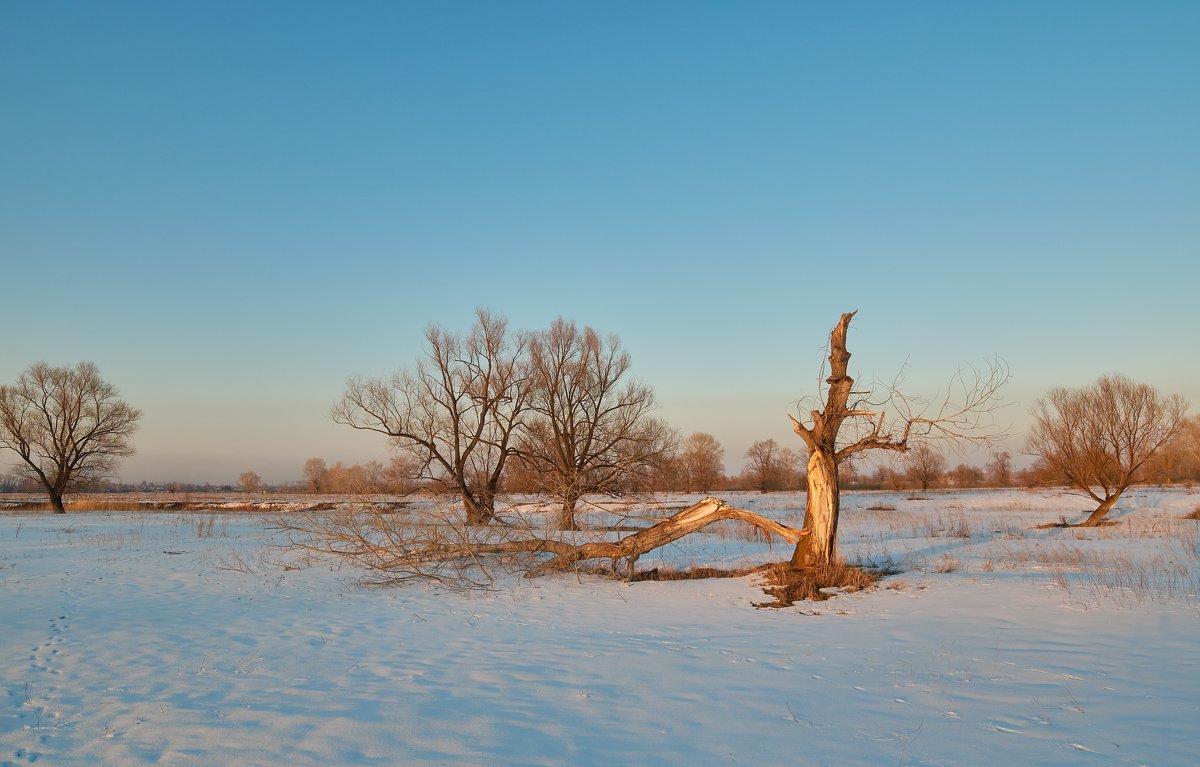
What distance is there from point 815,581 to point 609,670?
219 inches

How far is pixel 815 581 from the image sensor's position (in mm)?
11133

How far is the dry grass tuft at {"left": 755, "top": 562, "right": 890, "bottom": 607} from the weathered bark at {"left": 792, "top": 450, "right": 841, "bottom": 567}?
19 cm

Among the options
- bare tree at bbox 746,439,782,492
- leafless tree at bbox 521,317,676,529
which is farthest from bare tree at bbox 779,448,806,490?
leafless tree at bbox 521,317,676,529

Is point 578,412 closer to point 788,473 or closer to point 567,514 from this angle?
point 567,514

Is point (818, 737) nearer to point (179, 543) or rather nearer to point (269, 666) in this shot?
point (269, 666)

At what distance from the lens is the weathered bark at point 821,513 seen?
11539 millimetres

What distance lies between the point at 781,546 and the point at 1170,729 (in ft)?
41.8

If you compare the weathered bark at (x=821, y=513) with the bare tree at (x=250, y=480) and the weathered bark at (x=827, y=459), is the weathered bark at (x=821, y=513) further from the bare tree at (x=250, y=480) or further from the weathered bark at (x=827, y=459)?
the bare tree at (x=250, y=480)

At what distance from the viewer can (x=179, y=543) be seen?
19.4 metres

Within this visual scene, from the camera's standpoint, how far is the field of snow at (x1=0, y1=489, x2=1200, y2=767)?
4699 millimetres

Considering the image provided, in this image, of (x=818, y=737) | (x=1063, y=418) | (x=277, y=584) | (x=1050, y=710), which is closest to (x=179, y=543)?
(x=277, y=584)

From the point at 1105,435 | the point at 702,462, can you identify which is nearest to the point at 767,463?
the point at 702,462

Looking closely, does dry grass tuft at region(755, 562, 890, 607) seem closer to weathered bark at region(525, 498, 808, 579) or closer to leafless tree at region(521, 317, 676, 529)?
weathered bark at region(525, 498, 808, 579)

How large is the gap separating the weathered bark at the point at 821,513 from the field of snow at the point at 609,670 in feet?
3.55
